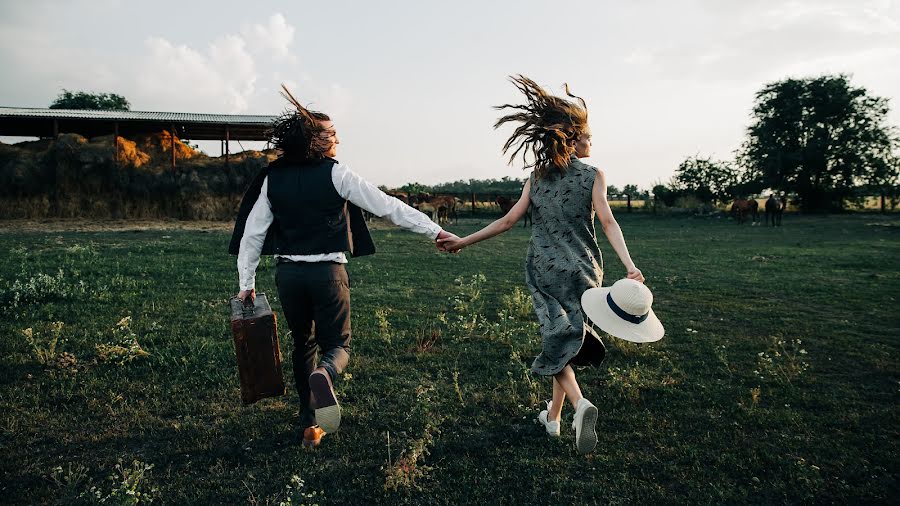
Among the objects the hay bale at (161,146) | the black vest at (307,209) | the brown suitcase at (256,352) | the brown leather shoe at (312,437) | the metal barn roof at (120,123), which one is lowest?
the brown leather shoe at (312,437)

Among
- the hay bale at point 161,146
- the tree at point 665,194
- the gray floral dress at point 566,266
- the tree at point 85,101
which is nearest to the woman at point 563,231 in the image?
the gray floral dress at point 566,266

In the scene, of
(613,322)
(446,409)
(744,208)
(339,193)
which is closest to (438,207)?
(744,208)

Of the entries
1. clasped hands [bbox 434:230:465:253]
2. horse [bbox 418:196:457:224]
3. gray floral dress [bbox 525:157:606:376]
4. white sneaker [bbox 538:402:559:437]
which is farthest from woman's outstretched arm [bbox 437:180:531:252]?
horse [bbox 418:196:457:224]

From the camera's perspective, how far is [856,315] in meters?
7.33

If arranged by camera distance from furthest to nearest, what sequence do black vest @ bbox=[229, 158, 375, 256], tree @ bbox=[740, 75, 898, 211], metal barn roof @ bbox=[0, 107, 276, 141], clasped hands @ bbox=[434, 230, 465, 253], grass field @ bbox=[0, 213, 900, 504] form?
tree @ bbox=[740, 75, 898, 211] < metal barn roof @ bbox=[0, 107, 276, 141] < clasped hands @ bbox=[434, 230, 465, 253] < black vest @ bbox=[229, 158, 375, 256] < grass field @ bbox=[0, 213, 900, 504]

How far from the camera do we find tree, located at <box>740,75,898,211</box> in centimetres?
3678

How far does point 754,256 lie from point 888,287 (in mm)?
4510

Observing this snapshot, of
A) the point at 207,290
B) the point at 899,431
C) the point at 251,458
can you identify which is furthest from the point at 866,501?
the point at 207,290

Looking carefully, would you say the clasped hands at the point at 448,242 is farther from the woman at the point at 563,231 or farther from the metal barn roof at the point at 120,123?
the metal barn roof at the point at 120,123

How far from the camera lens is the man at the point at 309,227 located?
10.6ft

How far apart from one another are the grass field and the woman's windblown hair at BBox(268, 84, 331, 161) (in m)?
1.82

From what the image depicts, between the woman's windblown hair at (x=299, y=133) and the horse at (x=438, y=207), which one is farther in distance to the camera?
the horse at (x=438, y=207)

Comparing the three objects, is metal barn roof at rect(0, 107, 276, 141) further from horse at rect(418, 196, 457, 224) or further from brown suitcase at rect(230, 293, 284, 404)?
brown suitcase at rect(230, 293, 284, 404)

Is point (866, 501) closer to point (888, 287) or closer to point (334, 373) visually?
point (334, 373)
